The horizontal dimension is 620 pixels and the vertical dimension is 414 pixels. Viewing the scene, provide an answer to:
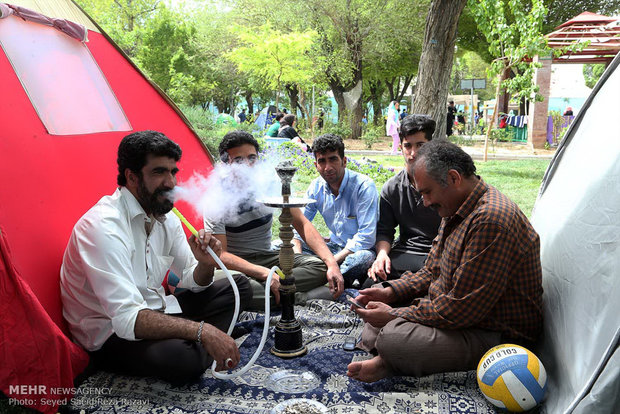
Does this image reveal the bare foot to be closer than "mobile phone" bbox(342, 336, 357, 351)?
Yes

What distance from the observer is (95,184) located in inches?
120

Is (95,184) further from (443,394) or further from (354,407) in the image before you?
(443,394)

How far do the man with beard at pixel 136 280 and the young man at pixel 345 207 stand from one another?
1.29m

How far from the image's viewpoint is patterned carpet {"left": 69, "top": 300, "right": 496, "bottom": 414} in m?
2.26

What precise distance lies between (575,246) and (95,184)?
2.66m

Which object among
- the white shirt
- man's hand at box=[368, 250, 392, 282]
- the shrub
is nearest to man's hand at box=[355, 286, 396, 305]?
man's hand at box=[368, 250, 392, 282]

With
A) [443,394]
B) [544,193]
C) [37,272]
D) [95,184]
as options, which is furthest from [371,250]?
[37,272]

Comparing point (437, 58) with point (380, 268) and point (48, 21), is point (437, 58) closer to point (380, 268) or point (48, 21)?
point (380, 268)

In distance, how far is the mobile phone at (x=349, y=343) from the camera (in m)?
2.87

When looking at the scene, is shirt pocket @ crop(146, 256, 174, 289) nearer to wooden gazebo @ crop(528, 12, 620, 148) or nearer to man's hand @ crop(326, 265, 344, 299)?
man's hand @ crop(326, 265, 344, 299)

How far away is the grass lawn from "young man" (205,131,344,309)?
2.21m

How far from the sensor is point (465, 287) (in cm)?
230

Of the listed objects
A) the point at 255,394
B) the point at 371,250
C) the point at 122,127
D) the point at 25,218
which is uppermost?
the point at 122,127

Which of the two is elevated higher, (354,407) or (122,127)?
(122,127)
